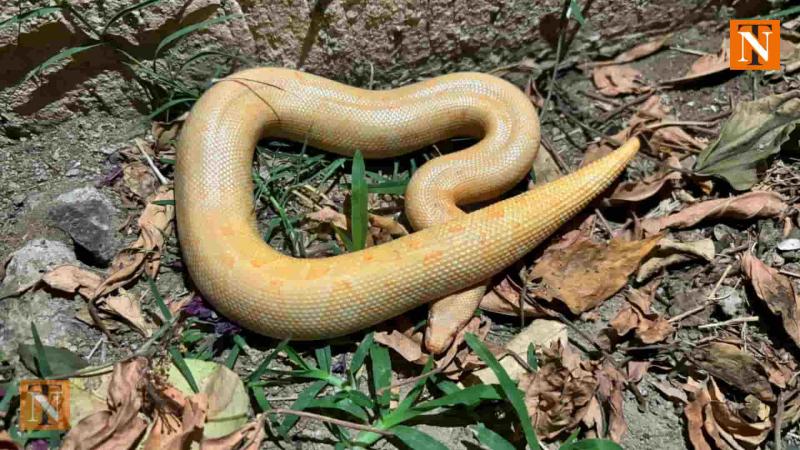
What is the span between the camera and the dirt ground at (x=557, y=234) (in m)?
3.59

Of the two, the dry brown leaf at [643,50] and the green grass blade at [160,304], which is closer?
the green grass blade at [160,304]

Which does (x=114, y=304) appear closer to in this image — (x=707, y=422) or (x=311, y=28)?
(x=311, y=28)

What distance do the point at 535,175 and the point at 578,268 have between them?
2.25 ft

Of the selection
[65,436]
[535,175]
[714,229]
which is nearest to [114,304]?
[65,436]

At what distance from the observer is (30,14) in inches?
135

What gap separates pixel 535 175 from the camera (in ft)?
13.7

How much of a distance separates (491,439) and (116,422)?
1879 mm

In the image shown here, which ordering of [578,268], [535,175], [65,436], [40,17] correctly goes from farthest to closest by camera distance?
[535,175] < [578,268] < [40,17] < [65,436]

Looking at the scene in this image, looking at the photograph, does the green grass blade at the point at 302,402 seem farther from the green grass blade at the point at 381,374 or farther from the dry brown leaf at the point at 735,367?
the dry brown leaf at the point at 735,367

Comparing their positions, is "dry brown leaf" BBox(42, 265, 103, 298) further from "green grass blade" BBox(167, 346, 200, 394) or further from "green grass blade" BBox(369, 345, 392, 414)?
"green grass blade" BBox(369, 345, 392, 414)

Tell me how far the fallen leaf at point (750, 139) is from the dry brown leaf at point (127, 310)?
341cm

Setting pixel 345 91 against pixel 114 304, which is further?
pixel 345 91

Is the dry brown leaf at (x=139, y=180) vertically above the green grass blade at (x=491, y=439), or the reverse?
the dry brown leaf at (x=139, y=180)

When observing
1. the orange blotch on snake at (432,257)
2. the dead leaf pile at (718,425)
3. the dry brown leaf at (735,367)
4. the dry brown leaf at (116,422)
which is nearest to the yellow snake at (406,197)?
the orange blotch on snake at (432,257)
